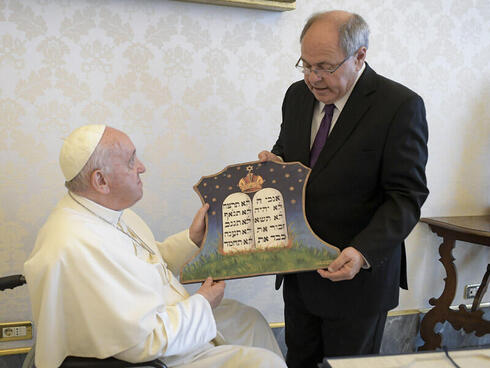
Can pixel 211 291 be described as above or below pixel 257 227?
below

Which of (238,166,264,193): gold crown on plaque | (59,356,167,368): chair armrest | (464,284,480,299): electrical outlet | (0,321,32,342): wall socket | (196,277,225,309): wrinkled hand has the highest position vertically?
(238,166,264,193): gold crown on plaque

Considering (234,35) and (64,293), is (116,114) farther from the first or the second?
(64,293)

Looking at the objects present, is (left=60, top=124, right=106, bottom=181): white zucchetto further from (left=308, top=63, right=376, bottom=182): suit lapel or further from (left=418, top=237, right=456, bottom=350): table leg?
(left=418, top=237, right=456, bottom=350): table leg

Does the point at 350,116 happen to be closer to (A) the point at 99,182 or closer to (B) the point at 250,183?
(B) the point at 250,183

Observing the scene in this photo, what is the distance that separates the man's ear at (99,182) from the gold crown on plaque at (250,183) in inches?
21.4

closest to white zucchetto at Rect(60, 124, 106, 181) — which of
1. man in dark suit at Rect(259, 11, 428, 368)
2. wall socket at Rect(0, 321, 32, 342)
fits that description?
man in dark suit at Rect(259, 11, 428, 368)

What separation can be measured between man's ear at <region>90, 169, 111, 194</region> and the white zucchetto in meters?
0.05

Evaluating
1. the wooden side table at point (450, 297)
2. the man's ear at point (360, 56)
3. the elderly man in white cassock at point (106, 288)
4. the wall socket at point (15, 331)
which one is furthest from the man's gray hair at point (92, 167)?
the wooden side table at point (450, 297)

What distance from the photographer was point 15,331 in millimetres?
2523

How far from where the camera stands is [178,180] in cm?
261

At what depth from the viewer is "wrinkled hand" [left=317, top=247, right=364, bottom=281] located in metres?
1.58

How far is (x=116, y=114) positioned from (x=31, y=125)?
0.46 meters

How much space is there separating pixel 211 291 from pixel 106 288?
0.41 m

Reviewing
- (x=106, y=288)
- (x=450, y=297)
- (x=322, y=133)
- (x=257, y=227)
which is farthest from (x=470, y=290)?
(x=106, y=288)
